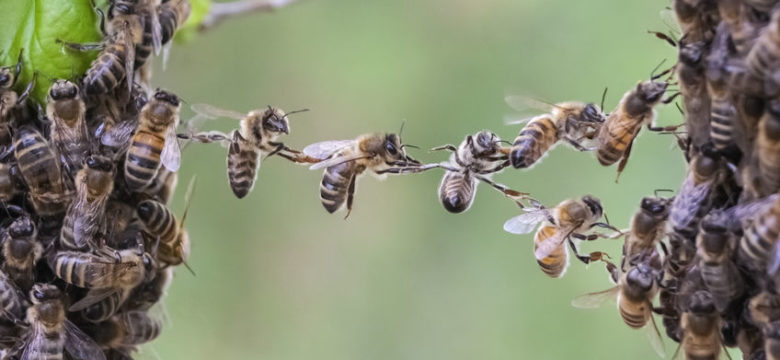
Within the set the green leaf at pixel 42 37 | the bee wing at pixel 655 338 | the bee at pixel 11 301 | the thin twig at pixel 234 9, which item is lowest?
the bee at pixel 11 301

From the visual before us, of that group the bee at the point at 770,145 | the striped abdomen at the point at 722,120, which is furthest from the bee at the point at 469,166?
the bee at the point at 770,145

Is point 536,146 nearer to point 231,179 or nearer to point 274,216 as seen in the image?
point 231,179

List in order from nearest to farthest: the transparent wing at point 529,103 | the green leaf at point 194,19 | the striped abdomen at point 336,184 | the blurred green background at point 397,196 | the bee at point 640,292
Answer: the bee at point 640,292 < the striped abdomen at point 336,184 < the transparent wing at point 529,103 < the green leaf at point 194,19 < the blurred green background at point 397,196

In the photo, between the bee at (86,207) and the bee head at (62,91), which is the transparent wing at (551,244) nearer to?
the bee at (86,207)

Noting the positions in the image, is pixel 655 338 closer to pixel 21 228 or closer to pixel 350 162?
pixel 350 162

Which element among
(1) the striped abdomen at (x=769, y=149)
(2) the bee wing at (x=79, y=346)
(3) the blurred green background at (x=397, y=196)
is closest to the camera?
(1) the striped abdomen at (x=769, y=149)

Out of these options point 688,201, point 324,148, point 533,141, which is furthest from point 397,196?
point 688,201

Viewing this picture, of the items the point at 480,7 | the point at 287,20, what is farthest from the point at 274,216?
the point at 480,7

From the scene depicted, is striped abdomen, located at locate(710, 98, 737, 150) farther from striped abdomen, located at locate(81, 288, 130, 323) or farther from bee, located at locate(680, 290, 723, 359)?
striped abdomen, located at locate(81, 288, 130, 323)

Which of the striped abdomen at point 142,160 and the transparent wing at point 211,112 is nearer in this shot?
the striped abdomen at point 142,160
